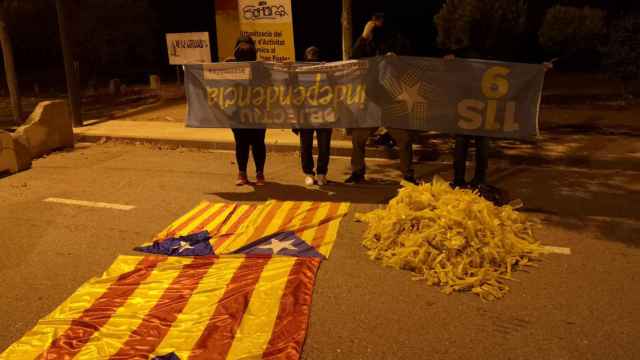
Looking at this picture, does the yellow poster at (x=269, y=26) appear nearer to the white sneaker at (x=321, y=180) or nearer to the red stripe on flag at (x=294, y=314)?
the white sneaker at (x=321, y=180)

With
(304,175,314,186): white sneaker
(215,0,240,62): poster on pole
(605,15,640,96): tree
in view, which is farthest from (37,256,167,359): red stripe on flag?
(605,15,640,96): tree

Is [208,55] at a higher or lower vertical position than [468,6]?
lower

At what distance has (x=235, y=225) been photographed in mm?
5988

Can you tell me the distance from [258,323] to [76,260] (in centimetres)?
239

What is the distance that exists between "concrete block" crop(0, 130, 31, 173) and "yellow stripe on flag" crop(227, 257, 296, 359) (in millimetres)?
6213

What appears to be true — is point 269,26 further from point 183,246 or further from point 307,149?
point 183,246

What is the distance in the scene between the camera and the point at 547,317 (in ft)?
13.0

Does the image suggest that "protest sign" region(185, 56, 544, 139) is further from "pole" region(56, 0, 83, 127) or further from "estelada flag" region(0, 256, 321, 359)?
"pole" region(56, 0, 83, 127)

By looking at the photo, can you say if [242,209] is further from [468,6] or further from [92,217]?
[468,6]

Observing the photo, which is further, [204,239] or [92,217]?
[92,217]

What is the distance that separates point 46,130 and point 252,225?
6.63 metres

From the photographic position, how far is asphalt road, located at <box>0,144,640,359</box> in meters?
3.73

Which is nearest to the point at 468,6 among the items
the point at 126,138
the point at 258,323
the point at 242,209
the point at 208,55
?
the point at 208,55

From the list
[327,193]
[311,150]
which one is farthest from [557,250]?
[311,150]
